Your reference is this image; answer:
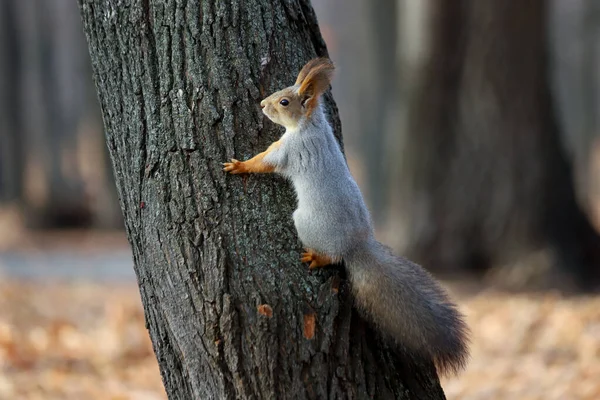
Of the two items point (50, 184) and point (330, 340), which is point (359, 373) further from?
point (50, 184)

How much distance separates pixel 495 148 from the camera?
8.13 meters

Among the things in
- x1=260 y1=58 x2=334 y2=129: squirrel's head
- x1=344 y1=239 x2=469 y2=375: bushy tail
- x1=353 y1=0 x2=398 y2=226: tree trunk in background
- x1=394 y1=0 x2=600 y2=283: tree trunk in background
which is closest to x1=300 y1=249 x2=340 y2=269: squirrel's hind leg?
x1=344 y1=239 x2=469 y2=375: bushy tail

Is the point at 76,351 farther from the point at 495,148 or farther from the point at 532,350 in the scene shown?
the point at 495,148

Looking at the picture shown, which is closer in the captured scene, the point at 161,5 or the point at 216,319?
the point at 216,319

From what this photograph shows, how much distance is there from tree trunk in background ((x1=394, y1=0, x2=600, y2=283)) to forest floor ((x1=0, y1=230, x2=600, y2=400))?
62cm

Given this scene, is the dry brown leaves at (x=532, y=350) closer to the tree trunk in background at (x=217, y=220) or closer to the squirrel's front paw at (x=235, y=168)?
the tree trunk in background at (x=217, y=220)

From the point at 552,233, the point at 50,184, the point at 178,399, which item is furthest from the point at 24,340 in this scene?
the point at 50,184

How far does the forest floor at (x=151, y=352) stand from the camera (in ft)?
16.9

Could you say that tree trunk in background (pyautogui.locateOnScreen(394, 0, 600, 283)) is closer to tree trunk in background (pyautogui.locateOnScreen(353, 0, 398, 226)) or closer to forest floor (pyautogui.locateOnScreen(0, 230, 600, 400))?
forest floor (pyautogui.locateOnScreen(0, 230, 600, 400))

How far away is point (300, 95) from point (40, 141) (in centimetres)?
1356

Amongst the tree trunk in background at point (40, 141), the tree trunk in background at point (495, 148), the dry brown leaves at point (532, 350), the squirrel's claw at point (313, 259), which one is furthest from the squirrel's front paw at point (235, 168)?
the tree trunk in background at point (40, 141)

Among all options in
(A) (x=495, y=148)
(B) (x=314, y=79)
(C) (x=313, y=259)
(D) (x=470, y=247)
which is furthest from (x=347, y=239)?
(D) (x=470, y=247)

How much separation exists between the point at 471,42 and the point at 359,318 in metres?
6.03

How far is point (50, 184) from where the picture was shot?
15281mm
